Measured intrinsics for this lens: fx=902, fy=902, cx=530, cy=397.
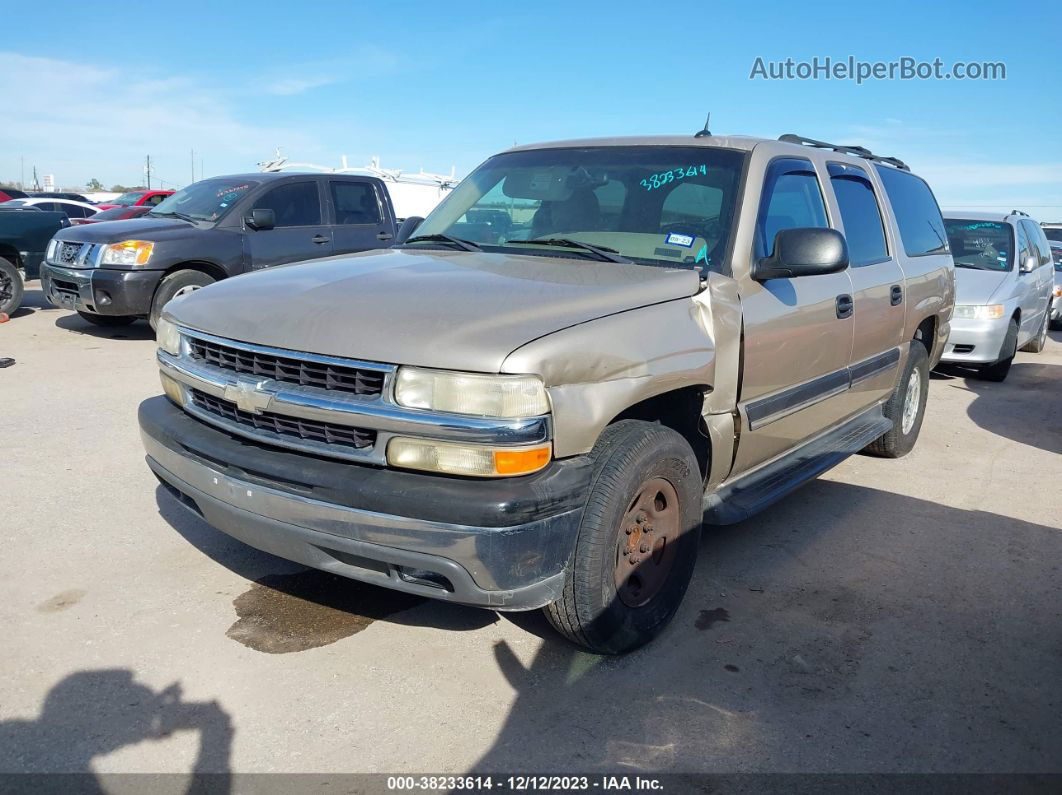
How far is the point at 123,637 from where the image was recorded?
3332 mm

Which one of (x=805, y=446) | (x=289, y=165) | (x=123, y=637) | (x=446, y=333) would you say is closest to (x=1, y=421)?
(x=123, y=637)

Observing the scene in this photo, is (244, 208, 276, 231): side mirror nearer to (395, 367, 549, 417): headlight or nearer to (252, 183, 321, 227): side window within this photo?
(252, 183, 321, 227): side window

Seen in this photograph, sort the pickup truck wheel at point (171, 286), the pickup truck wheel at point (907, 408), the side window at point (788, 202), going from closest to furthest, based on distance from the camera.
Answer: the side window at point (788, 202), the pickup truck wheel at point (907, 408), the pickup truck wheel at point (171, 286)

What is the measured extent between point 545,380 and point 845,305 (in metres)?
2.40

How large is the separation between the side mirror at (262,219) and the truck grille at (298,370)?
606cm

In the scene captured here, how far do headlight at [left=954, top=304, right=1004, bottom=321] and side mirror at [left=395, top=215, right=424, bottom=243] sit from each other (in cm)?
638

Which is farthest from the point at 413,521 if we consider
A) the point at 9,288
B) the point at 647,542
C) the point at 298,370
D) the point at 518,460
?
the point at 9,288

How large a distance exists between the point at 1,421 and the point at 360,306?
4.37 meters

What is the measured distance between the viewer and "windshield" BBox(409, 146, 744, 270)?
12.6 feet

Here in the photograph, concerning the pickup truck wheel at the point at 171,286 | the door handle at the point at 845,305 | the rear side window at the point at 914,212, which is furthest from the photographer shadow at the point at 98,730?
the pickup truck wheel at the point at 171,286

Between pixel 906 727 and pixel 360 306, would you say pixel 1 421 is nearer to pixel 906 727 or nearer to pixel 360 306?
pixel 360 306

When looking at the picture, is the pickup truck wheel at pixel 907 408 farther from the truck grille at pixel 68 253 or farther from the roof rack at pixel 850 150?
the truck grille at pixel 68 253

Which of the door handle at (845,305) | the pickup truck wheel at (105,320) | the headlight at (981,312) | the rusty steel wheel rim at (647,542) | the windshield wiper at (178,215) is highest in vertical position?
the windshield wiper at (178,215)

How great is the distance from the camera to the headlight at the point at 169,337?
3.59 metres
